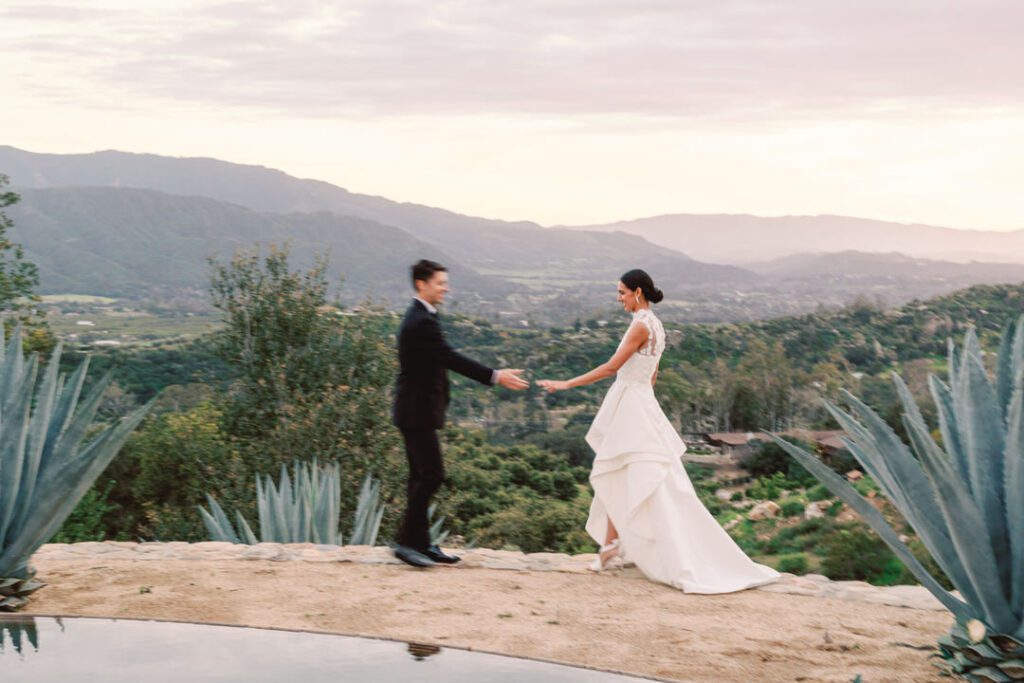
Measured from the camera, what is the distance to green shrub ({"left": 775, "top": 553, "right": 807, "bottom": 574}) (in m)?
16.5

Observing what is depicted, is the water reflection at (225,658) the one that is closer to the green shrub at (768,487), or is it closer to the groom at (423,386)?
the groom at (423,386)

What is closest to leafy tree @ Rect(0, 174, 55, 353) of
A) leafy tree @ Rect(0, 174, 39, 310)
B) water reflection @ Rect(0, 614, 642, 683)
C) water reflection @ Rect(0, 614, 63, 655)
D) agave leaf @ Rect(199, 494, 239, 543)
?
leafy tree @ Rect(0, 174, 39, 310)

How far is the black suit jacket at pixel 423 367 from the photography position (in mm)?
6070

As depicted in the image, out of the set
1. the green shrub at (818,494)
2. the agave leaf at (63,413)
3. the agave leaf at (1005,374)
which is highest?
the agave leaf at (1005,374)

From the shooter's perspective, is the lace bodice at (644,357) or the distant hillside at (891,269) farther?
the distant hillside at (891,269)

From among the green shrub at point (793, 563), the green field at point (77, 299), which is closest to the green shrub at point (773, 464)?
the green shrub at point (793, 563)

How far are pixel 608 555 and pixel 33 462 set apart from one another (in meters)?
3.14

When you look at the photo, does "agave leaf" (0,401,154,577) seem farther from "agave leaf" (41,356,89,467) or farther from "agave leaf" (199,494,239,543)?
"agave leaf" (199,494,239,543)

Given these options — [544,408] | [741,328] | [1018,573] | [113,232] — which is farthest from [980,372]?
[113,232]

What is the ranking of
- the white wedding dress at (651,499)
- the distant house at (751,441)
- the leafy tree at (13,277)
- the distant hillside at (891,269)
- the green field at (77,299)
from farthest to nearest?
1. the distant hillside at (891,269)
2. the green field at (77,299)
3. the distant house at (751,441)
4. the leafy tree at (13,277)
5. the white wedding dress at (651,499)

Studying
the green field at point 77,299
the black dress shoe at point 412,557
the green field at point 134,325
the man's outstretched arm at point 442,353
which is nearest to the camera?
the man's outstretched arm at point 442,353

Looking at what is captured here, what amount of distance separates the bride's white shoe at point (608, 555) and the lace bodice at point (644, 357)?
973 mm

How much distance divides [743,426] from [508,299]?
75.6m

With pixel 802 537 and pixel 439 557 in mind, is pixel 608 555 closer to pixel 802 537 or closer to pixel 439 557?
pixel 439 557
